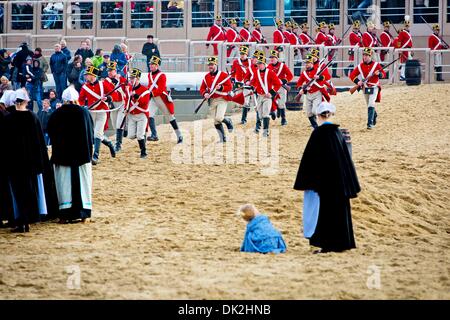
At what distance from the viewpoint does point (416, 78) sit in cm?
3047

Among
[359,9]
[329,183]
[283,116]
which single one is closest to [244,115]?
[283,116]

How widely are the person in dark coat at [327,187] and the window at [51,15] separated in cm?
2348

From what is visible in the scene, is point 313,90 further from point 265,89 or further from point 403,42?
point 403,42

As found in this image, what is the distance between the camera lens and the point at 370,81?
26.2 meters

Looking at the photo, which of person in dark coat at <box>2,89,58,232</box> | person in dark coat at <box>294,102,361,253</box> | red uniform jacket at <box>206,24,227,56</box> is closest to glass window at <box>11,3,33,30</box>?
red uniform jacket at <box>206,24,227,56</box>

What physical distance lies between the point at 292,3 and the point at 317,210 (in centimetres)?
2210

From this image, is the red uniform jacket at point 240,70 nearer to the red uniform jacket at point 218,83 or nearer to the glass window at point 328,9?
the red uniform jacket at point 218,83

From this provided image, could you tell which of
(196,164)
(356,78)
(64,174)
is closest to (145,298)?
(64,174)

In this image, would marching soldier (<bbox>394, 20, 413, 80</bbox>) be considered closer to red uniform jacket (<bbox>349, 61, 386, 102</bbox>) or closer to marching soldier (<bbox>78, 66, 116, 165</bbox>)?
red uniform jacket (<bbox>349, 61, 386, 102</bbox>)

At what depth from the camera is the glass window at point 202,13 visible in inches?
1393

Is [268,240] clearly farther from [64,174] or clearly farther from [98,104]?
[98,104]

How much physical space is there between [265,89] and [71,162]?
9549 mm

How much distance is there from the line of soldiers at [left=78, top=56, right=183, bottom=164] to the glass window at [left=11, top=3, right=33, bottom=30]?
1304 cm
